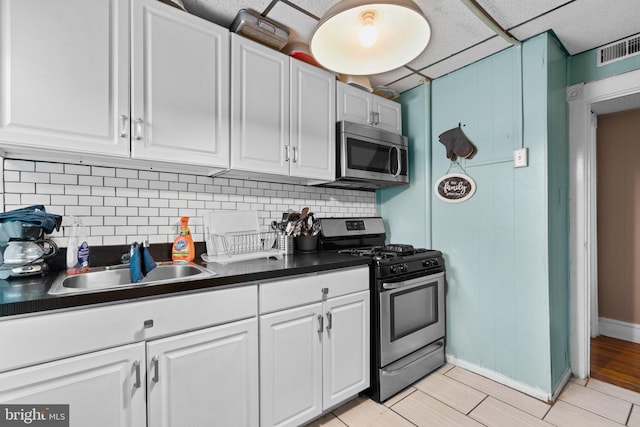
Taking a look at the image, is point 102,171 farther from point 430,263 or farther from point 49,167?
point 430,263

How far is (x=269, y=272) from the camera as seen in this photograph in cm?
146

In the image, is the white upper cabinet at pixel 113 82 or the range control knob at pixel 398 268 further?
the range control knob at pixel 398 268

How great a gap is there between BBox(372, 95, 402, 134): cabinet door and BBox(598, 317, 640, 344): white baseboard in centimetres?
280

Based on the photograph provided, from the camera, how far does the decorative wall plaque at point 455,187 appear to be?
89.6 inches

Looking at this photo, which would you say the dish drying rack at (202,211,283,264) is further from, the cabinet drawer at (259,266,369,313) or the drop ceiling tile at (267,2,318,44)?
the drop ceiling tile at (267,2,318,44)

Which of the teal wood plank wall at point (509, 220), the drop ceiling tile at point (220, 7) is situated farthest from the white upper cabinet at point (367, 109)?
the drop ceiling tile at point (220, 7)

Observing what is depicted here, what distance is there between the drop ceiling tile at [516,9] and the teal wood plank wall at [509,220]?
0.90 feet

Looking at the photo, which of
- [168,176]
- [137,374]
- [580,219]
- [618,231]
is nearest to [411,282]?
[580,219]

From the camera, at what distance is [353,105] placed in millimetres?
2291

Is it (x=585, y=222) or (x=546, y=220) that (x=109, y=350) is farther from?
(x=585, y=222)

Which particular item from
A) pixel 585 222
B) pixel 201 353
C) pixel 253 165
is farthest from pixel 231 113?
pixel 585 222

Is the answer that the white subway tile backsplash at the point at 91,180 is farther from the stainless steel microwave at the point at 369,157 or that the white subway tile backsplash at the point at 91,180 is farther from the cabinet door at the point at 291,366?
the stainless steel microwave at the point at 369,157

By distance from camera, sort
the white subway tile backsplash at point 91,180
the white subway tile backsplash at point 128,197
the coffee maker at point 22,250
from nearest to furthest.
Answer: the coffee maker at point 22,250
the white subway tile backsplash at point 128,197
the white subway tile backsplash at point 91,180

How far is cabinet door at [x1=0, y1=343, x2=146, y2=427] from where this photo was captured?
3.08 feet
